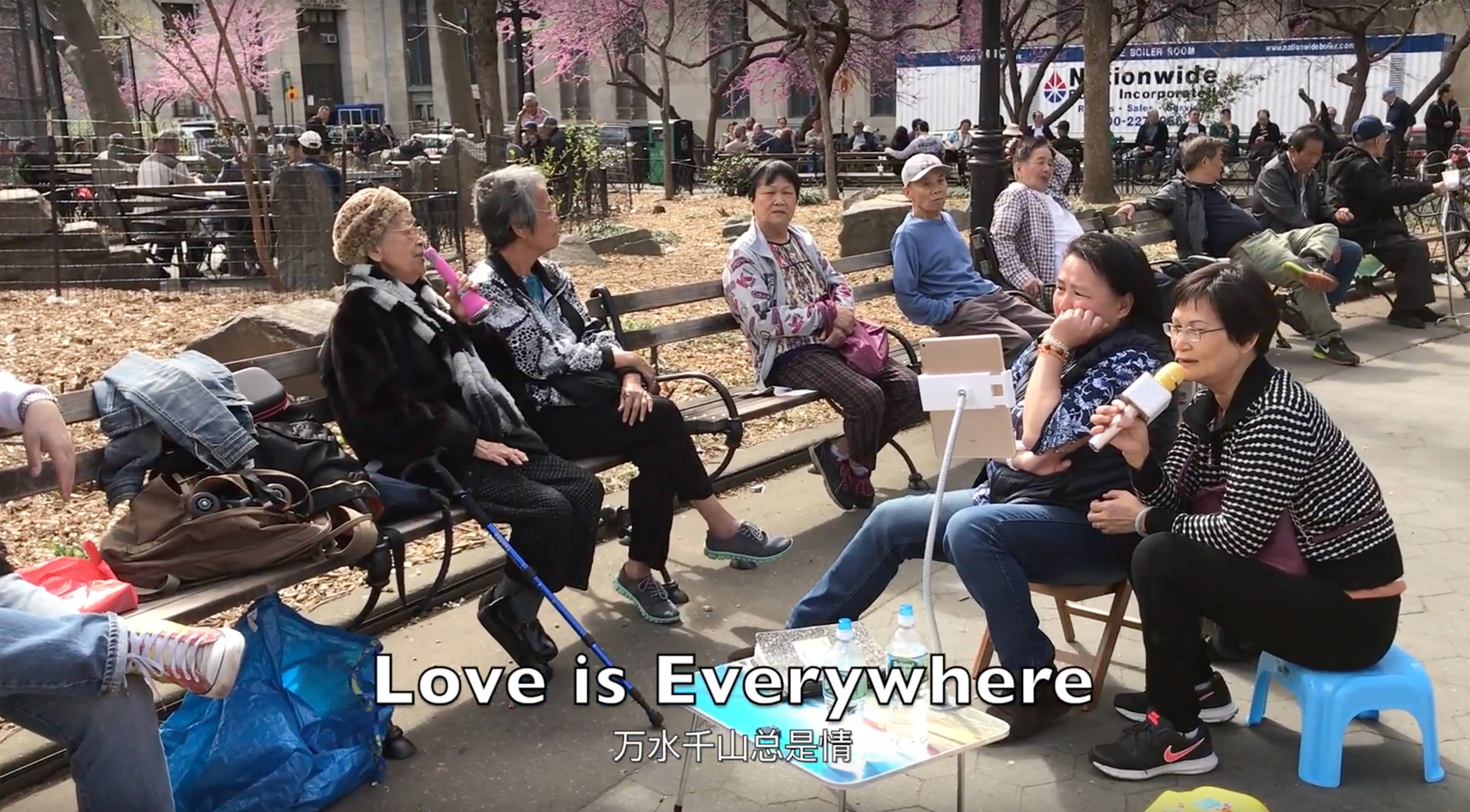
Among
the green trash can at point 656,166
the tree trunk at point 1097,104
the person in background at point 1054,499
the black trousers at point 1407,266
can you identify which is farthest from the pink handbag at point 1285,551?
the green trash can at point 656,166

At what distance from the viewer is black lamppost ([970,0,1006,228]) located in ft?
26.6

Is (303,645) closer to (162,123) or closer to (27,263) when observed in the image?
(27,263)

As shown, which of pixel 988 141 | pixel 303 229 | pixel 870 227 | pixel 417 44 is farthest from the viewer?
pixel 417 44

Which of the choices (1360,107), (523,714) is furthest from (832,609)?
(1360,107)

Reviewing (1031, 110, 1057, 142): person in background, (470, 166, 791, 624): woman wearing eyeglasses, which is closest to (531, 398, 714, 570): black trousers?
(470, 166, 791, 624): woman wearing eyeglasses

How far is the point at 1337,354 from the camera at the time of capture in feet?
26.8

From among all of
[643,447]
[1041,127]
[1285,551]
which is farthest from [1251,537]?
[1041,127]

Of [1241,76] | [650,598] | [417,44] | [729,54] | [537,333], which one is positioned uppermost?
[417,44]

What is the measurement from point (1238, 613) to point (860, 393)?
2255mm

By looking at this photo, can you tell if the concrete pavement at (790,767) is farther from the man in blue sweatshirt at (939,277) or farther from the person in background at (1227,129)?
the person in background at (1227,129)

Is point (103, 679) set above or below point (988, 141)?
below

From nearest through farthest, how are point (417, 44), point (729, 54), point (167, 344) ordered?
point (167, 344) < point (729, 54) < point (417, 44)

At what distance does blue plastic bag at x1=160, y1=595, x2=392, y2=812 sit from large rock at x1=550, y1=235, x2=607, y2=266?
31.0ft

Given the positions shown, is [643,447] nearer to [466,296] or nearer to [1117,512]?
[466,296]
